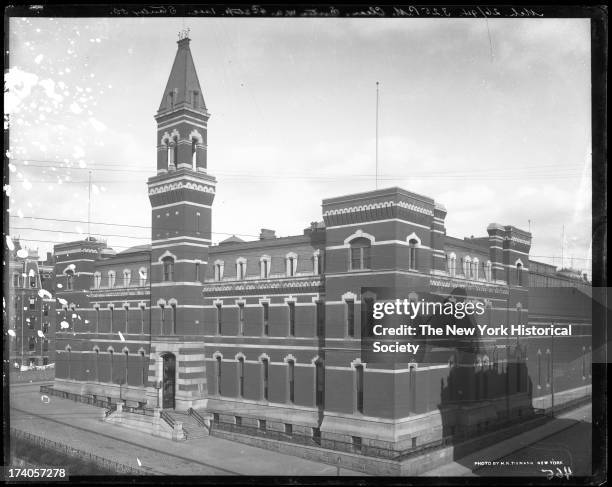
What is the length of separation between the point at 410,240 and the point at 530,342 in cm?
555

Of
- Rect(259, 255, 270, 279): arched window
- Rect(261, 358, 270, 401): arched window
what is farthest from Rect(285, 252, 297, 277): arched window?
Rect(261, 358, 270, 401): arched window

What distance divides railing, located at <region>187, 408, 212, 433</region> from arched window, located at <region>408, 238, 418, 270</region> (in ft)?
31.3

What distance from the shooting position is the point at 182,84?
612 inches

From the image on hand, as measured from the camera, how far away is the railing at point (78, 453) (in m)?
13.2

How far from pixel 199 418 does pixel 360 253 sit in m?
9.21

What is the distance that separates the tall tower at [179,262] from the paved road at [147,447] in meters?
3.09

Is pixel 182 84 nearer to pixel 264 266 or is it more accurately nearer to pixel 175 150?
pixel 175 150

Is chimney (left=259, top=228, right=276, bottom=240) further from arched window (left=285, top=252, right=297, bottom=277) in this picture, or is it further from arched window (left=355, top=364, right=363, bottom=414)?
arched window (left=355, top=364, right=363, bottom=414)

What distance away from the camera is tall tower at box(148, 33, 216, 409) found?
68.6 feet

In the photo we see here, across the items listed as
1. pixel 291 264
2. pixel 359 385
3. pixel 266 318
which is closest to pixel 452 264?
pixel 359 385

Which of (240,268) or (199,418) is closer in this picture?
(199,418)

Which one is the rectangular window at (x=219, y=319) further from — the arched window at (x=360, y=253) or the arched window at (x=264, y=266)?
the arched window at (x=360, y=253)

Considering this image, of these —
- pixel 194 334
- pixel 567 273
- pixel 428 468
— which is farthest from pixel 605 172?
pixel 194 334

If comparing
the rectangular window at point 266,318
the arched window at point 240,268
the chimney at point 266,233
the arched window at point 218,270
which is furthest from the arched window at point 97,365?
the chimney at point 266,233
